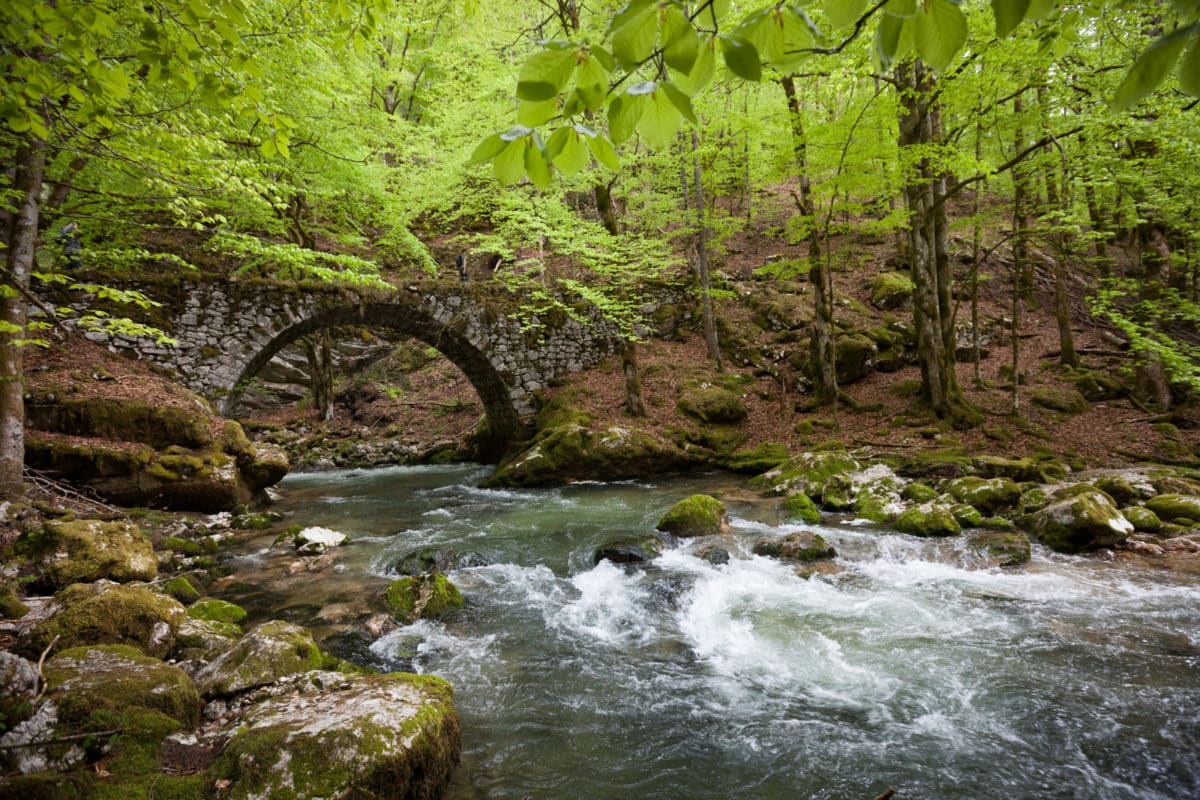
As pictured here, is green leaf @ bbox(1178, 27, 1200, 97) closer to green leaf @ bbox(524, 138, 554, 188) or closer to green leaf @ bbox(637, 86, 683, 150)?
green leaf @ bbox(637, 86, 683, 150)

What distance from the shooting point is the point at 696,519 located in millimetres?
7074

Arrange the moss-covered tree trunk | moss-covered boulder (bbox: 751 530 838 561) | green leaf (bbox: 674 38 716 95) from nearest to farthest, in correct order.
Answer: green leaf (bbox: 674 38 716 95), moss-covered boulder (bbox: 751 530 838 561), the moss-covered tree trunk

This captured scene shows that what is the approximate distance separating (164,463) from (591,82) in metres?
9.11

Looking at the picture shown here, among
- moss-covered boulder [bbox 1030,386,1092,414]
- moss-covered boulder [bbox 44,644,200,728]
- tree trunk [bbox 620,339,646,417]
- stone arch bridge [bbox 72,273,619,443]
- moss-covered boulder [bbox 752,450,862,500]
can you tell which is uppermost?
stone arch bridge [bbox 72,273,619,443]

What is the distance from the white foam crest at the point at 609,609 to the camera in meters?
4.68

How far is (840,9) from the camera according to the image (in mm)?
1040

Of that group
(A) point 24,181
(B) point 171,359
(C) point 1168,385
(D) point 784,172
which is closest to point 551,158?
(A) point 24,181

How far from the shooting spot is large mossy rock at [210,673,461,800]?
228 centimetres

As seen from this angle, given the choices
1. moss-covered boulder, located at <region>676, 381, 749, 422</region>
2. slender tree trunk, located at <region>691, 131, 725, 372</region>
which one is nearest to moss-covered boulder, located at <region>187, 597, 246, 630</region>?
moss-covered boulder, located at <region>676, 381, 749, 422</region>

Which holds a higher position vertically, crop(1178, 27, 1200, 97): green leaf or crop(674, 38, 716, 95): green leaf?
crop(674, 38, 716, 95): green leaf

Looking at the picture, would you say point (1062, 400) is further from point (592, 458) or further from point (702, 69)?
point (702, 69)

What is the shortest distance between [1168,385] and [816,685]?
10.5m

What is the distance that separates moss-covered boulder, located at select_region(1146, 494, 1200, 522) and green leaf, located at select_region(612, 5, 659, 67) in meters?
8.50

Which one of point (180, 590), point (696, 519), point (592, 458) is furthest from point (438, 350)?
point (180, 590)
